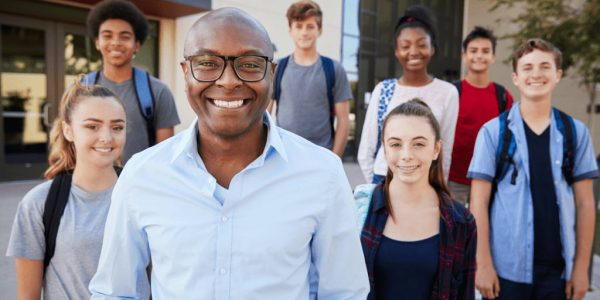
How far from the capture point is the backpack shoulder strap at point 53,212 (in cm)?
214

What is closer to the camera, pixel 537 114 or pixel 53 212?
pixel 53 212

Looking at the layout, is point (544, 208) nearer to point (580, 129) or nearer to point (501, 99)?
point (580, 129)

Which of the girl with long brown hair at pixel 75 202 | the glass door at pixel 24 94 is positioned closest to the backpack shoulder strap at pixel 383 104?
the girl with long brown hair at pixel 75 202

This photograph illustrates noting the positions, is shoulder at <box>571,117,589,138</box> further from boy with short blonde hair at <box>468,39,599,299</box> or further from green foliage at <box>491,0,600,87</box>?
green foliage at <box>491,0,600,87</box>

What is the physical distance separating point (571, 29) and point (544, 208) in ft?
38.4

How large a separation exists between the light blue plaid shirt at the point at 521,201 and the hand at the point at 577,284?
0.04m

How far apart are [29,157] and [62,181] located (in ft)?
24.4

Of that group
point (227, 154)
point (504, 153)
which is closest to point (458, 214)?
point (504, 153)

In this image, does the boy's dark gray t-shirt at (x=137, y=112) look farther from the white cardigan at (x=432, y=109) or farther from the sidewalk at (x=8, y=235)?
the sidewalk at (x=8, y=235)

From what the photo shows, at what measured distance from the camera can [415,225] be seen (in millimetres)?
2381

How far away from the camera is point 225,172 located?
1517 mm

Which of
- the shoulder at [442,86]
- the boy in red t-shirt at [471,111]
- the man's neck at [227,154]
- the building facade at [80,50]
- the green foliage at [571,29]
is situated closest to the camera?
the man's neck at [227,154]

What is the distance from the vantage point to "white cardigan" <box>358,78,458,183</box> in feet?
10.5

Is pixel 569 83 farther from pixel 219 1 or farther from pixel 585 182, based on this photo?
pixel 585 182
